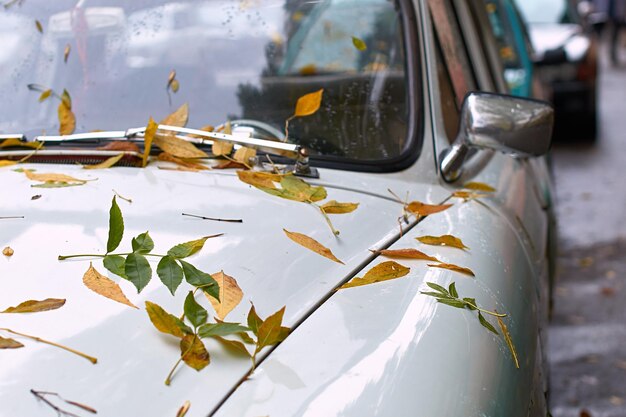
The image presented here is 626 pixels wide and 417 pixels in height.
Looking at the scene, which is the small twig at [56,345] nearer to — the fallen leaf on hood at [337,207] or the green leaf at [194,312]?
the green leaf at [194,312]

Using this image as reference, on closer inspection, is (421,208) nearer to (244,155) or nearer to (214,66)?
(244,155)

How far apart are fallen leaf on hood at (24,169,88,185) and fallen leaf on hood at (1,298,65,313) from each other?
2.01 feet

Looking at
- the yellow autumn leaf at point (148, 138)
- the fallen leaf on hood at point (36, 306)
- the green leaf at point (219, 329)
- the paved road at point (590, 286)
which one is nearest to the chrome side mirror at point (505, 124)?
the yellow autumn leaf at point (148, 138)

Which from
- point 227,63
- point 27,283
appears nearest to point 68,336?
point 27,283

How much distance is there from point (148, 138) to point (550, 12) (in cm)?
779

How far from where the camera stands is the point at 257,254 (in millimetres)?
1921

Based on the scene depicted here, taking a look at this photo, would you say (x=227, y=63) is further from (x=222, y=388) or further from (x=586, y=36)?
(x=586, y=36)

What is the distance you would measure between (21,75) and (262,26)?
2.25 ft

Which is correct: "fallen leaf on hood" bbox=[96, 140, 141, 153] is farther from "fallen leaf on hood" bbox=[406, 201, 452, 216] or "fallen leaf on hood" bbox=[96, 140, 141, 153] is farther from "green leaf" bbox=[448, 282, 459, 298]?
"green leaf" bbox=[448, 282, 459, 298]

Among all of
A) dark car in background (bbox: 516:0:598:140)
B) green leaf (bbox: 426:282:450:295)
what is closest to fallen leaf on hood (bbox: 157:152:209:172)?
green leaf (bbox: 426:282:450:295)

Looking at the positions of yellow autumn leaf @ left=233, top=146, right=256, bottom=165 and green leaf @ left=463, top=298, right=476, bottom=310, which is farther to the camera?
yellow autumn leaf @ left=233, top=146, right=256, bottom=165

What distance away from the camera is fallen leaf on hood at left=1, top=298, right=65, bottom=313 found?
1.65 meters

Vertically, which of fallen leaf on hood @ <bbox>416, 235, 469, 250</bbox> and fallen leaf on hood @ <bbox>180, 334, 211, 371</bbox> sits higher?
fallen leaf on hood @ <bbox>180, 334, 211, 371</bbox>

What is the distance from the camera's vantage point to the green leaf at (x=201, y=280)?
1.75 metres
